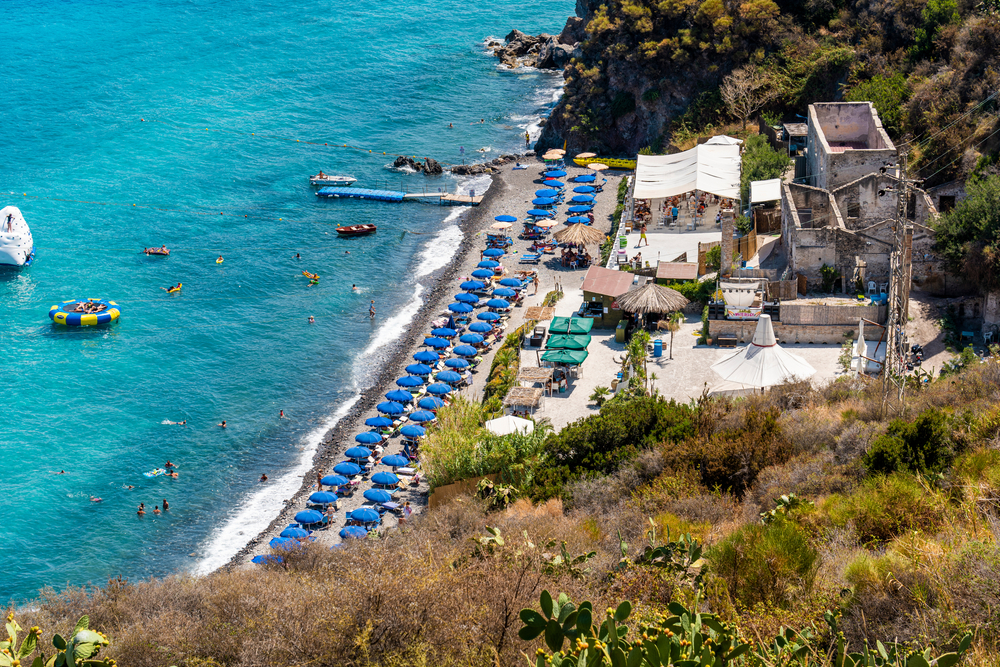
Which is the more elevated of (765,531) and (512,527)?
(765,531)

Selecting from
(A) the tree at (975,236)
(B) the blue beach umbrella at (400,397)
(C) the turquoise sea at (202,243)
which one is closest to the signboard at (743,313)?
(A) the tree at (975,236)

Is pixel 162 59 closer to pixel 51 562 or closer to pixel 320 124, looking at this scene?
pixel 320 124

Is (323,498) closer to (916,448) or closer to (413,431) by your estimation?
(413,431)

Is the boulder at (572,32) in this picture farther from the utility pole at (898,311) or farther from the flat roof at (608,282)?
the utility pole at (898,311)

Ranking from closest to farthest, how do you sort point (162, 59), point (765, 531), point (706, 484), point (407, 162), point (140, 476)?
point (765, 531) < point (706, 484) < point (140, 476) < point (407, 162) < point (162, 59)

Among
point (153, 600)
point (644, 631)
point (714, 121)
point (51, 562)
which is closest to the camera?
point (644, 631)

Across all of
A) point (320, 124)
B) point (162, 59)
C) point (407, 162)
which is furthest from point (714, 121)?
point (162, 59)
